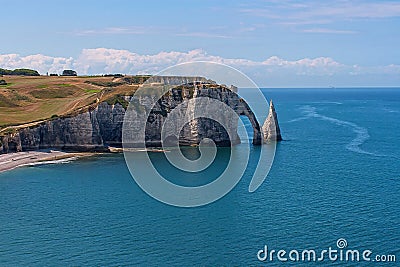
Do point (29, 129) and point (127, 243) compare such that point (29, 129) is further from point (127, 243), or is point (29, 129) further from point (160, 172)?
point (127, 243)

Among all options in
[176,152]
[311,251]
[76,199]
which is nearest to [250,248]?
[311,251]

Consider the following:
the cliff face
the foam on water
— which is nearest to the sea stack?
the cliff face

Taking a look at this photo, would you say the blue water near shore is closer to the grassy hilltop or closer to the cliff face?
the cliff face

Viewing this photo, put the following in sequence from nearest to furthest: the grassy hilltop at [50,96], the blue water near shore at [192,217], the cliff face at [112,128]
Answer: the blue water near shore at [192,217] < the cliff face at [112,128] < the grassy hilltop at [50,96]

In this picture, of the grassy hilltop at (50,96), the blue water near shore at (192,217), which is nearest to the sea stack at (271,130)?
the blue water near shore at (192,217)

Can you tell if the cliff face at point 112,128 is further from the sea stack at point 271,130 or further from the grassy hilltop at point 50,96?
the grassy hilltop at point 50,96

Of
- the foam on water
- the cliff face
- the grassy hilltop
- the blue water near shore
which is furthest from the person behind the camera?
the grassy hilltop

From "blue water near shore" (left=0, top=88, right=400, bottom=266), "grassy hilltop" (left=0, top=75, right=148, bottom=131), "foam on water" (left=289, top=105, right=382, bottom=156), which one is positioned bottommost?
"blue water near shore" (left=0, top=88, right=400, bottom=266)
